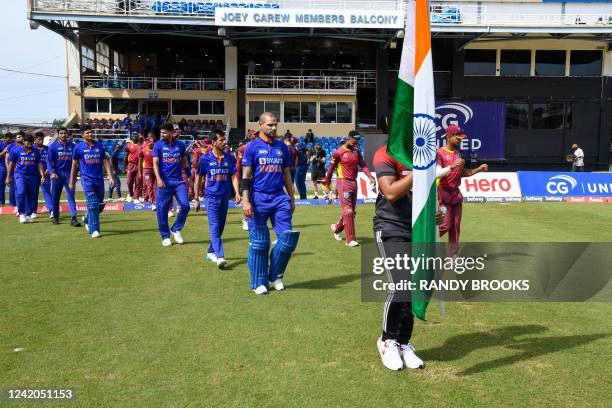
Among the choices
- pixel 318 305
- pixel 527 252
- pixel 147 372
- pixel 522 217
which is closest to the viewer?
pixel 147 372

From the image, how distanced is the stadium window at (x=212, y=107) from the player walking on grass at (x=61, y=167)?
84.8 feet

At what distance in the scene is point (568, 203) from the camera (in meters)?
19.2

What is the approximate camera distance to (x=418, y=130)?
4.53 metres

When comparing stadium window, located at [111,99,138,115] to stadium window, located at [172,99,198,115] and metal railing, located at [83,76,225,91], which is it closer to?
metal railing, located at [83,76,225,91]

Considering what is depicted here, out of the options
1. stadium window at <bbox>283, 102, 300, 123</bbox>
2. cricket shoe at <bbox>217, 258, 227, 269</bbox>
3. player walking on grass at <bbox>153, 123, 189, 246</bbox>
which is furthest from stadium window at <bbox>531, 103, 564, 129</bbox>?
cricket shoe at <bbox>217, 258, 227, 269</bbox>

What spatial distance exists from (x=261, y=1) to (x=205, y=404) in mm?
33625

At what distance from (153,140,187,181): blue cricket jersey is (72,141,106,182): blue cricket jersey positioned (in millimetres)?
2057

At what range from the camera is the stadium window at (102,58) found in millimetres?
42250

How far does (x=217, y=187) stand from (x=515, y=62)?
1287 inches

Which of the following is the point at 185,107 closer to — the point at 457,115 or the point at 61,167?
the point at 457,115

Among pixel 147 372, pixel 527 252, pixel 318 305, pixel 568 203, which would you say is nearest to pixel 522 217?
pixel 568 203

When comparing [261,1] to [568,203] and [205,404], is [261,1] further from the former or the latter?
[205,404]

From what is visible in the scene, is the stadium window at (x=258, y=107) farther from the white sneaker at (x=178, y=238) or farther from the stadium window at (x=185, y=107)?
the white sneaker at (x=178, y=238)

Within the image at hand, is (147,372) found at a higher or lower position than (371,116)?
lower
